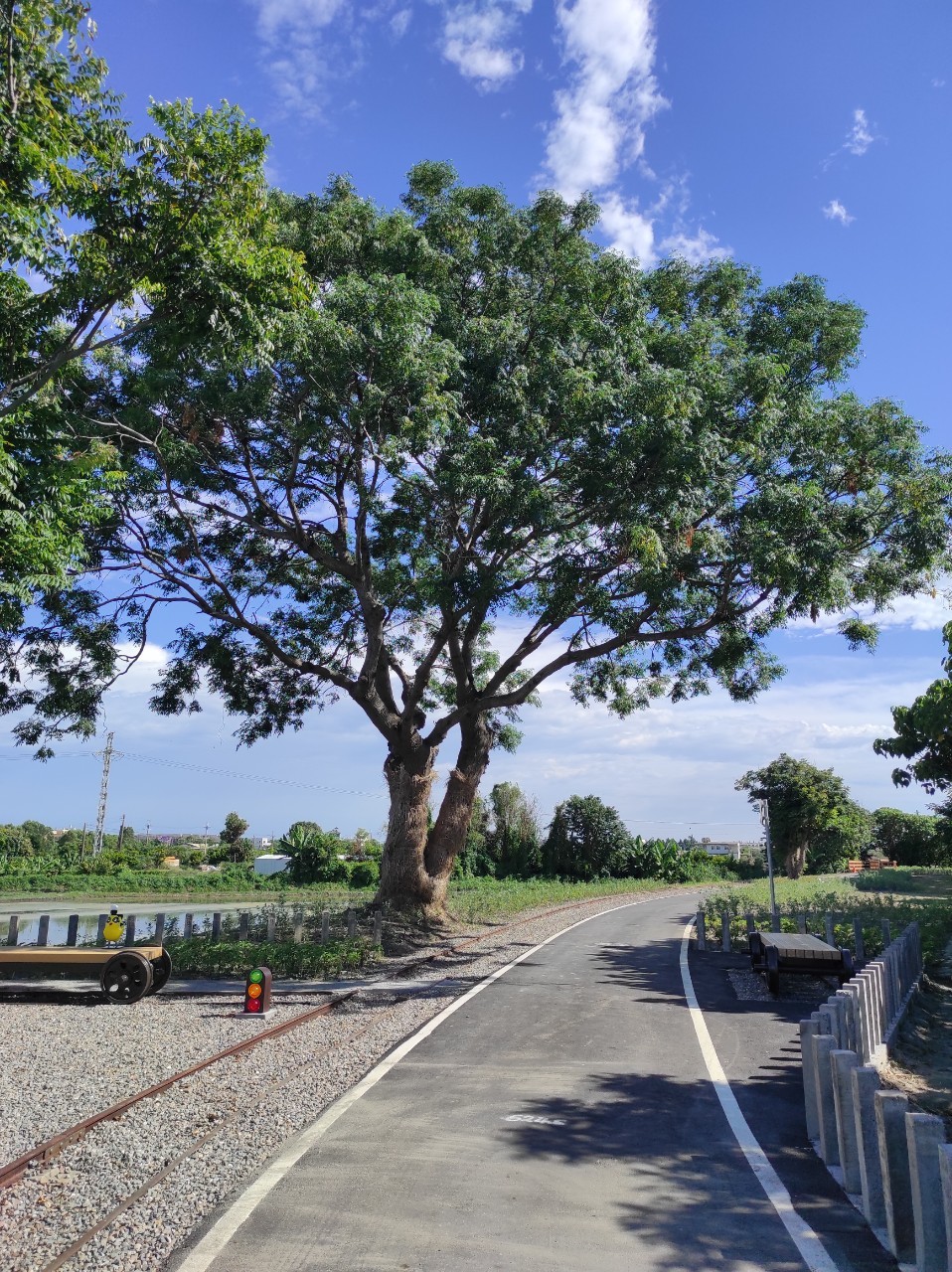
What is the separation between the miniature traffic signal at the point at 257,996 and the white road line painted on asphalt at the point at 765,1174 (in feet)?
18.2

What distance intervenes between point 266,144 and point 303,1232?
9.90 meters

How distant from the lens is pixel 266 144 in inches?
370

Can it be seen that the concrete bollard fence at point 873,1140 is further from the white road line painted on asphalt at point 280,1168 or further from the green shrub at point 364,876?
the green shrub at point 364,876

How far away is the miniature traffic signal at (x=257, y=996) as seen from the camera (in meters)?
11.3

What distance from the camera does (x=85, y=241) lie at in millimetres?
9180

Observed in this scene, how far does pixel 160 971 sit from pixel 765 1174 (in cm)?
998

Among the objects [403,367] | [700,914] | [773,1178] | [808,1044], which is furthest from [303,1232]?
[700,914]

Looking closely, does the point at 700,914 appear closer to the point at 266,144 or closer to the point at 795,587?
the point at 795,587

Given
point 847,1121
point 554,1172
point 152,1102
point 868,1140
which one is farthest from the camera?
point 152,1102

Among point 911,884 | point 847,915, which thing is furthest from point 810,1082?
point 911,884

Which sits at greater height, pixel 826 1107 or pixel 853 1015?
pixel 853 1015

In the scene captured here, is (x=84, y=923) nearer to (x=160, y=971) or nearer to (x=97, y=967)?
(x=160, y=971)

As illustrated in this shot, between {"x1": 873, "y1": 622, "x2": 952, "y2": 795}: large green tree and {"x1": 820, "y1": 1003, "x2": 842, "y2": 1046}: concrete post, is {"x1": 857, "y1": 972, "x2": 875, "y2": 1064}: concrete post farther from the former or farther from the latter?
{"x1": 873, "y1": 622, "x2": 952, "y2": 795}: large green tree

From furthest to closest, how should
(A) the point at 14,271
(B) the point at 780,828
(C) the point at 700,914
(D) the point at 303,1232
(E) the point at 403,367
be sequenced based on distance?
(B) the point at 780,828 → (C) the point at 700,914 → (E) the point at 403,367 → (A) the point at 14,271 → (D) the point at 303,1232
